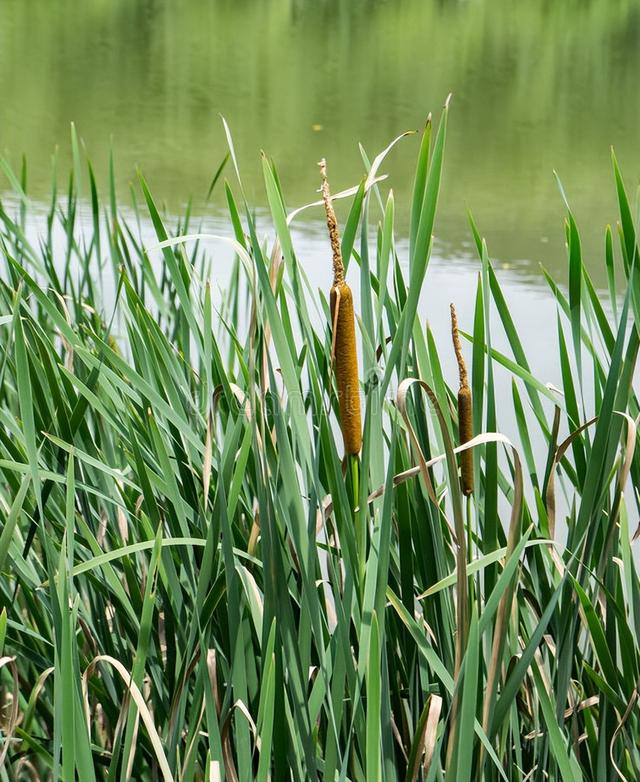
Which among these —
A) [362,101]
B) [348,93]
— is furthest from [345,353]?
[348,93]

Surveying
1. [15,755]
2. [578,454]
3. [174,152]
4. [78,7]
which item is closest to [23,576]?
[15,755]

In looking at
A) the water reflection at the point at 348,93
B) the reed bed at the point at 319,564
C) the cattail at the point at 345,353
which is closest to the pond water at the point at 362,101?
the water reflection at the point at 348,93

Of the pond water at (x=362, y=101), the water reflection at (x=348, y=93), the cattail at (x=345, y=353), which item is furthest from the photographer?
the water reflection at (x=348, y=93)

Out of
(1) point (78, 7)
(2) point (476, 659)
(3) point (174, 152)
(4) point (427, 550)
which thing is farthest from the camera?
(1) point (78, 7)

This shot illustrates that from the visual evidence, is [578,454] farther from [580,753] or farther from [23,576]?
[23,576]

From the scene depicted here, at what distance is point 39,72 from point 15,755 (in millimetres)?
4848

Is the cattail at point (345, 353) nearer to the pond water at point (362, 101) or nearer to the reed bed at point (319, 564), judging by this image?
the reed bed at point (319, 564)

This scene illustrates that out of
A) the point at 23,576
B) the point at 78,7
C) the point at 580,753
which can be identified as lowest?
the point at 580,753

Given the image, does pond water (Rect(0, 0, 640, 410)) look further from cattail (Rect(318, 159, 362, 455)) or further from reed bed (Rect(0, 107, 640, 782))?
cattail (Rect(318, 159, 362, 455))

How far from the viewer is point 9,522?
→ 0.47 metres

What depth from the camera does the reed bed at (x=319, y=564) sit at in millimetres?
429

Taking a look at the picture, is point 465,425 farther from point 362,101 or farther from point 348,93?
point 348,93

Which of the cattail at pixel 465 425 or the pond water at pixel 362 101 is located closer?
the cattail at pixel 465 425

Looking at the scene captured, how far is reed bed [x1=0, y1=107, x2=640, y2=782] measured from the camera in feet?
1.41
